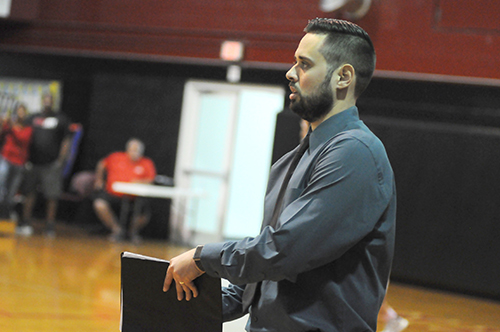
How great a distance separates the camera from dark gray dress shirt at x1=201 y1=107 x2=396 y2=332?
3.61 feet

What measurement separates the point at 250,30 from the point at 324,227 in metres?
6.30

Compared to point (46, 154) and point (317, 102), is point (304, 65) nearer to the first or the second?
point (317, 102)

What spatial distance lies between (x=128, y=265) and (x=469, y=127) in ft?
17.0

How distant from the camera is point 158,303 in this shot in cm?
129

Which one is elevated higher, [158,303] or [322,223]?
[322,223]

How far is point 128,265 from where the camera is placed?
1305mm

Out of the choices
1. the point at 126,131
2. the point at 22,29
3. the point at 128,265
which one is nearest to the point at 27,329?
the point at 128,265

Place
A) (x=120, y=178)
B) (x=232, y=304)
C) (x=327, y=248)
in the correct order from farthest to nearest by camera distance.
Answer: (x=120, y=178), (x=232, y=304), (x=327, y=248)

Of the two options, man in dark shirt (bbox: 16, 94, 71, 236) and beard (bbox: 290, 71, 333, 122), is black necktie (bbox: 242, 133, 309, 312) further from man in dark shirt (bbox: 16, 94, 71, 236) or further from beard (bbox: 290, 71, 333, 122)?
man in dark shirt (bbox: 16, 94, 71, 236)

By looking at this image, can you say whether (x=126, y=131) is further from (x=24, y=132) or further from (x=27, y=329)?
(x=27, y=329)

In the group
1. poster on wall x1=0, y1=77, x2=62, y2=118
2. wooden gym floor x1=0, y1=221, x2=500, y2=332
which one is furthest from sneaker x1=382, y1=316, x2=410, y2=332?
poster on wall x1=0, y1=77, x2=62, y2=118

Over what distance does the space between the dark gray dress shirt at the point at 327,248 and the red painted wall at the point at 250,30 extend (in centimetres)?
534

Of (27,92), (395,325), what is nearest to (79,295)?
(395,325)

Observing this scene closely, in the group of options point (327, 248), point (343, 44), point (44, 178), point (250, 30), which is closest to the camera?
point (327, 248)
